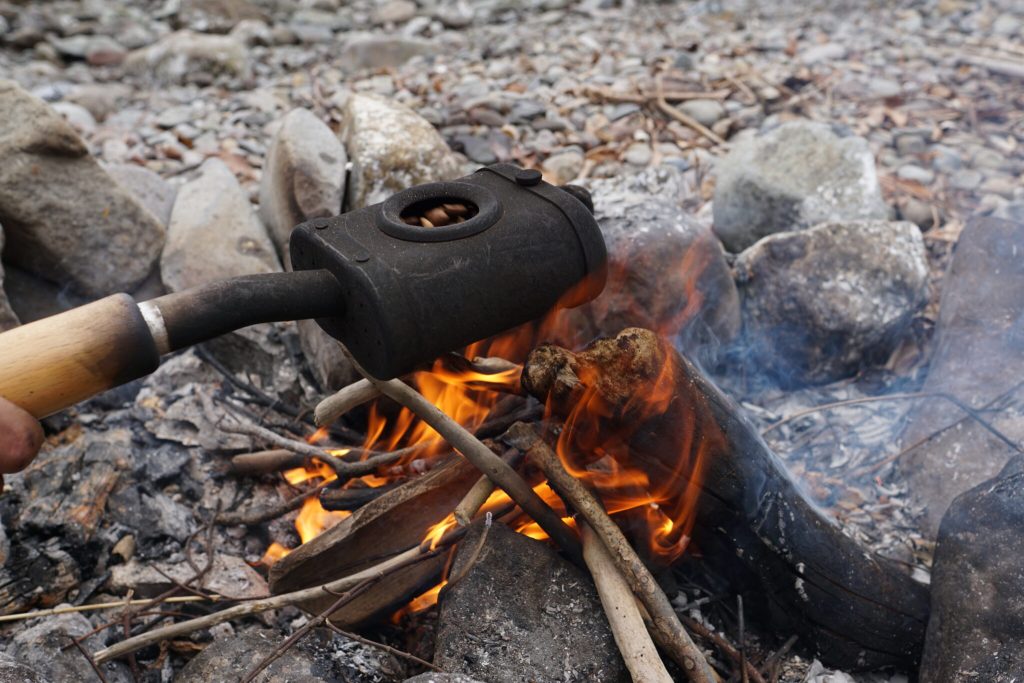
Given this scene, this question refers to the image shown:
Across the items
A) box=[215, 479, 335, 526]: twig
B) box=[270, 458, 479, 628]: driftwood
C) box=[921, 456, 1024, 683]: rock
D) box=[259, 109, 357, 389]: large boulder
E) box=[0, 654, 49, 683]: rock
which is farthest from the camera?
box=[259, 109, 357, 389]: large boulder

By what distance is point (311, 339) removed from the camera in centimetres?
346

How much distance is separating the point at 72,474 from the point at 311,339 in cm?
103

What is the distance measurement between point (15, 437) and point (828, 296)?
298cm

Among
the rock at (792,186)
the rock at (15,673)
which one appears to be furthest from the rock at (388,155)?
the rock at (15,673)

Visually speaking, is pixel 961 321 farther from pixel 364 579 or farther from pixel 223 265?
pixel 223 265

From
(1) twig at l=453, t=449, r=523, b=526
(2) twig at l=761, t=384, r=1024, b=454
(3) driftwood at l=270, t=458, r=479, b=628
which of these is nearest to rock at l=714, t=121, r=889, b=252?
(2) twig at l=761, t=384, r=1024, b=454

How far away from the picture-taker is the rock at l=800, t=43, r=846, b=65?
654 cm

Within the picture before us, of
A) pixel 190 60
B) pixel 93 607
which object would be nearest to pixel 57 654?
pixel 93 607

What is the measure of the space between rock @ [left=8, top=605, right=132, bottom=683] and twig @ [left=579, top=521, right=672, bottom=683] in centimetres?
133

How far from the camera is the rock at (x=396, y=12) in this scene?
29.0ft

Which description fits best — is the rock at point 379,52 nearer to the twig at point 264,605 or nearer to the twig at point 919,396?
the twig at point 919,396

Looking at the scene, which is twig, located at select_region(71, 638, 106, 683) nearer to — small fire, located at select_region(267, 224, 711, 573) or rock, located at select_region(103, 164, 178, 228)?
small fire, located at select_region(267, 224, 711, 573)

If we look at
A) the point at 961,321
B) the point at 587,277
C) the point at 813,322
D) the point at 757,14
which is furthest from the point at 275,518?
the point at 757,14

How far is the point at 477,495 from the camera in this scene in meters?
2.44
